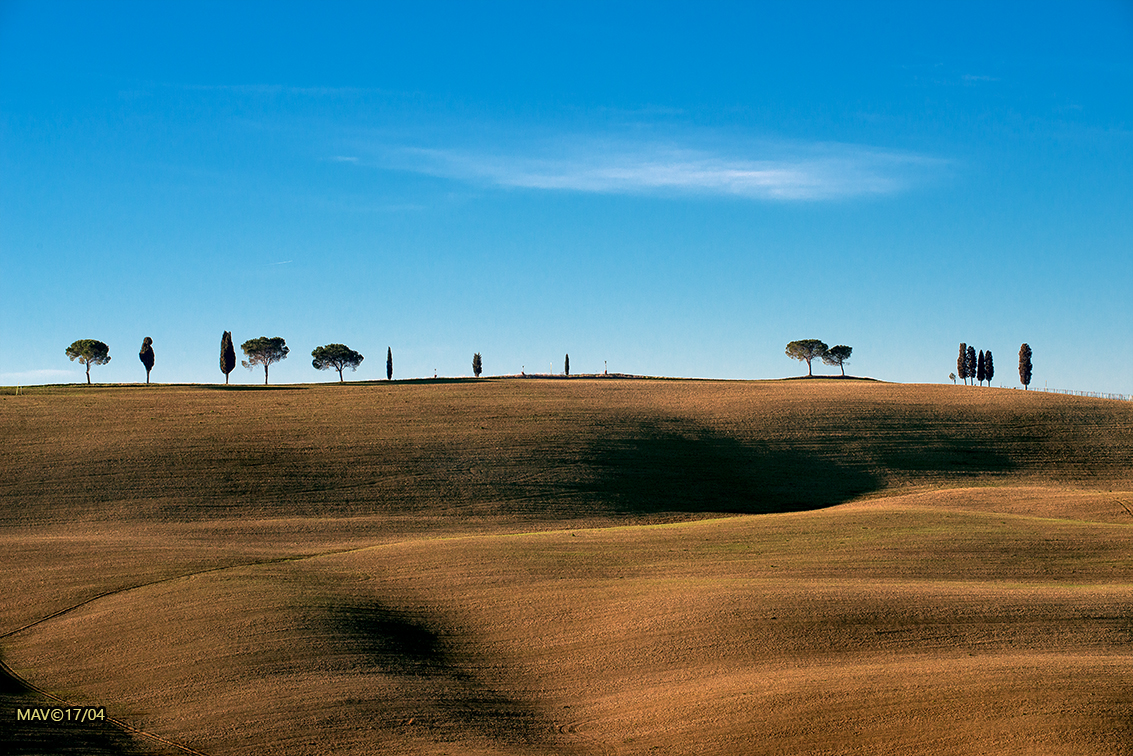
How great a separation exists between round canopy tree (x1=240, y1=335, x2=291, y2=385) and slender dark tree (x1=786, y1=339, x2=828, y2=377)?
5972 cm

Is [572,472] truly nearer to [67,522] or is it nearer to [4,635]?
[67,522]

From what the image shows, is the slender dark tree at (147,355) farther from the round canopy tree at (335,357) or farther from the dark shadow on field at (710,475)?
the dark shadow on field at (710,475)

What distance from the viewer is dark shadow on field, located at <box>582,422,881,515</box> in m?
32.3

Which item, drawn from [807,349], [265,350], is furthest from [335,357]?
[807,349]

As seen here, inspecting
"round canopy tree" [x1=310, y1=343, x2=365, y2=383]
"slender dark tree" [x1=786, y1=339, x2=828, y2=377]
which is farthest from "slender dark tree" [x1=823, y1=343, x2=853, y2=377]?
"round canopy tree" [x1=310, y1=343, x2=365, y2=383]

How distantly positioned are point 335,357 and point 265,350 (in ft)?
24.6

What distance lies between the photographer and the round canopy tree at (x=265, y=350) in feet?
303

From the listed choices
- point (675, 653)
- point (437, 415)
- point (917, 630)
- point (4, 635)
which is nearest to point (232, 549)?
point (4, 635)

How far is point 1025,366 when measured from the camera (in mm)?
75750

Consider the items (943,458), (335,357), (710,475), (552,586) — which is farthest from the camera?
(335,357)

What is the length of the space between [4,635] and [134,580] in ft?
10.2

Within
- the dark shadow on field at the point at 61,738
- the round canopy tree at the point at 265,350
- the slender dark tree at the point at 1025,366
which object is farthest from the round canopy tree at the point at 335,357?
the dark shadow on field at the point at 61,738

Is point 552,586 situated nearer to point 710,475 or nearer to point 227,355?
point 710,475

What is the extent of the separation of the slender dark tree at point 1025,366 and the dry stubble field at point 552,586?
37616 millimetres
